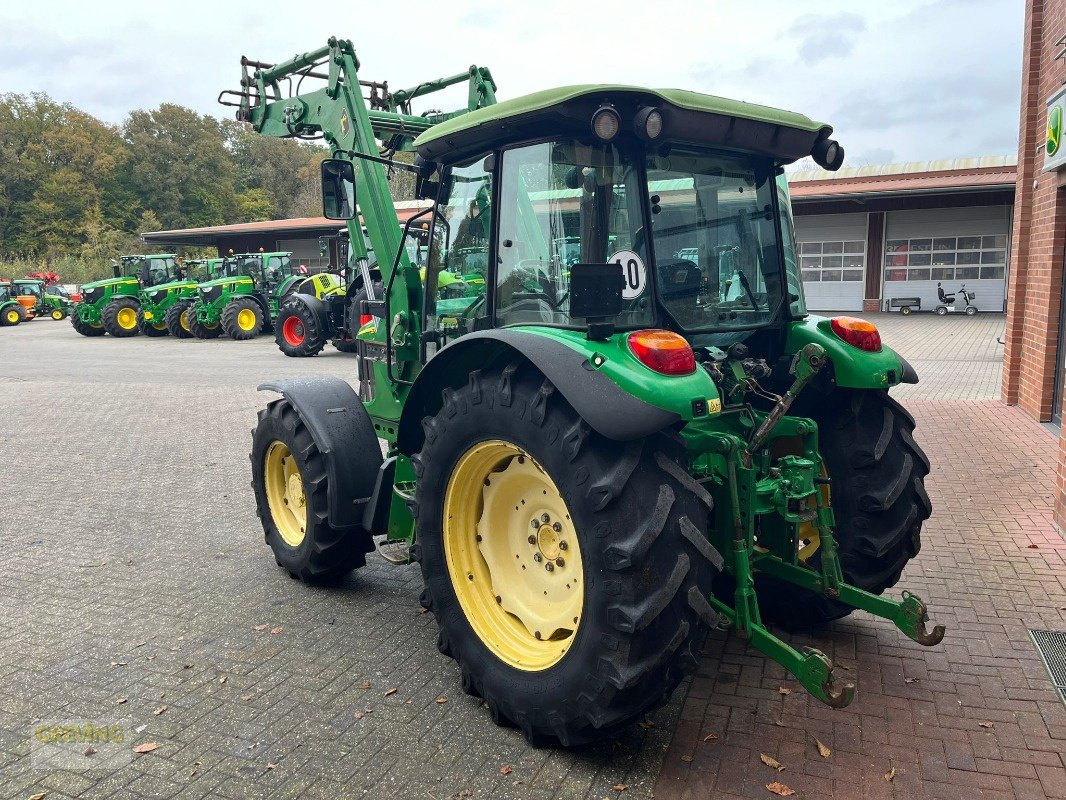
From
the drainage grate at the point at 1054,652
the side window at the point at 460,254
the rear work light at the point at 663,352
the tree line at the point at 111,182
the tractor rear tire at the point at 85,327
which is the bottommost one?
the drainage grate at the point at 1054,652

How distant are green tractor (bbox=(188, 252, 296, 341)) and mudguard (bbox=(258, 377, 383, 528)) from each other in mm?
19385

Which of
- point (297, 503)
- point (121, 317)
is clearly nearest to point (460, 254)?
point (297, 503)

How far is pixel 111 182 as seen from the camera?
235 ft

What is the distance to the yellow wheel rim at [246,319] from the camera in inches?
945

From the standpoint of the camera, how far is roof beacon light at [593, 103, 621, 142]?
309cm

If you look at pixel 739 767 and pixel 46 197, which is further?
pixel 46 197

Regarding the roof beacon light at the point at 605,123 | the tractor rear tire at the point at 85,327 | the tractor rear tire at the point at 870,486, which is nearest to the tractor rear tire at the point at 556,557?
the roof beacon light at the point at 605,123

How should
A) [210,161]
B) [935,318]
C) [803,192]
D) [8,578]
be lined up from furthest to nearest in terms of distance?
[210,161] → [803,192] → [935,318] → [8,578]

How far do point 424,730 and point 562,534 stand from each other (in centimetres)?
99

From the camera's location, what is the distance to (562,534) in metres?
3.45

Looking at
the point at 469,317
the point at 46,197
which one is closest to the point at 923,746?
the point at 469,317

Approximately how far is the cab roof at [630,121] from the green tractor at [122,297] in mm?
26572

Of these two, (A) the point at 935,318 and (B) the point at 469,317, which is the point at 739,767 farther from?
(A) the point at 935,318

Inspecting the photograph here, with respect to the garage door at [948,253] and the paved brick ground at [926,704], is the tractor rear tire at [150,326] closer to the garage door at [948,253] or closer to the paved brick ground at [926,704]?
the garage door at [948,253]
